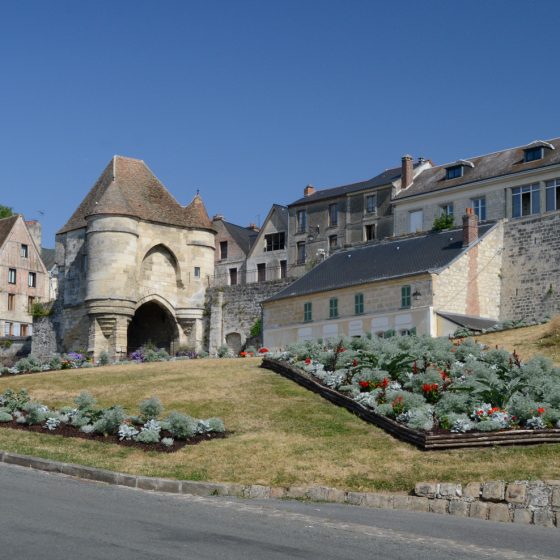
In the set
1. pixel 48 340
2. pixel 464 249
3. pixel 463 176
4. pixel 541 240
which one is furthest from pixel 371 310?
pixel 48 340

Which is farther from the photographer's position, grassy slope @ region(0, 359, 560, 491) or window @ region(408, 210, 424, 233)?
window @ region(408, 210, 424, 233)

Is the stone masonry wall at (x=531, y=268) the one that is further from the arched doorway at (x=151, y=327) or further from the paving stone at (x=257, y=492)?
the paving stone at (x=257, y=492)

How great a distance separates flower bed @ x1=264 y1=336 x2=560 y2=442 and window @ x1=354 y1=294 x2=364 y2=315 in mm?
16624

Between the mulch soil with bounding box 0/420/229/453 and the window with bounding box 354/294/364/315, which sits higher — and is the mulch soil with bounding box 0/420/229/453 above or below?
below

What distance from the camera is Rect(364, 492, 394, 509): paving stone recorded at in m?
15.4

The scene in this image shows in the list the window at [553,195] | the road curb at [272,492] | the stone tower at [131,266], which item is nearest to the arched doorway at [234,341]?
the stone tower at [131,266]

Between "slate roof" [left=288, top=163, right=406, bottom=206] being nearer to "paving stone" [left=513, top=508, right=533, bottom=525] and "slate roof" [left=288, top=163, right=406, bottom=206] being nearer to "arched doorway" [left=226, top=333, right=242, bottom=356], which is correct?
"arched doorway" [left=226, top=333, right=242, bottom=356]

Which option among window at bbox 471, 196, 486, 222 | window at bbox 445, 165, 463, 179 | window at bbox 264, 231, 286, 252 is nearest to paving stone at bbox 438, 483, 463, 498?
window at bbox 471, 196, 486, 222

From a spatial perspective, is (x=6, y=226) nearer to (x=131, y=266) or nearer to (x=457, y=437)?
(x=131, y=266)

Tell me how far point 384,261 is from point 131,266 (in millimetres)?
15537

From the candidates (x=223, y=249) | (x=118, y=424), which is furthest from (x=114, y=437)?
(x=223, y=249)

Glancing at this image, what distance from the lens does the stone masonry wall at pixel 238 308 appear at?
181 feet

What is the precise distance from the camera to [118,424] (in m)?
20.7

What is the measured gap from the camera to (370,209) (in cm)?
6144
